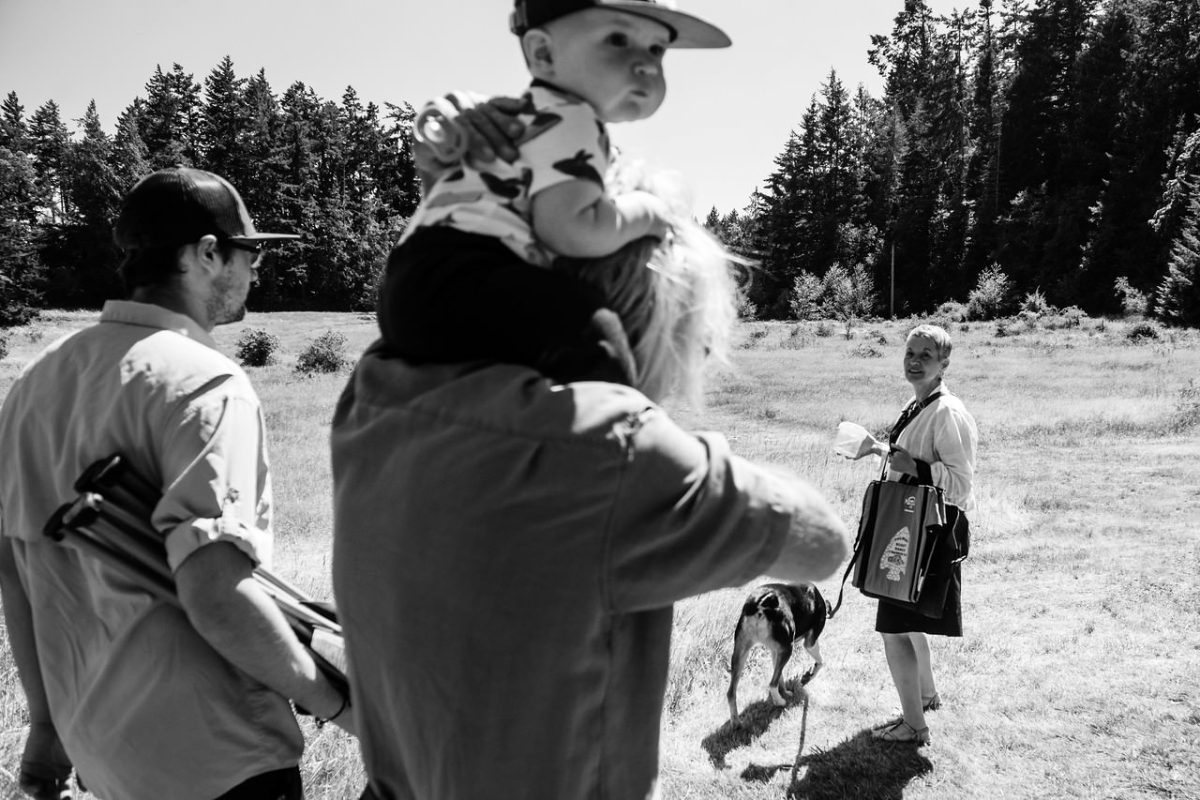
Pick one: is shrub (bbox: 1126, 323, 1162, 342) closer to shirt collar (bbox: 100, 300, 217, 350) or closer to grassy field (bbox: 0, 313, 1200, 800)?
grassy field (bbox: 0, 313, 1200, 800)

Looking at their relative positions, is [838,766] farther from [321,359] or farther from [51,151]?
[51,151]

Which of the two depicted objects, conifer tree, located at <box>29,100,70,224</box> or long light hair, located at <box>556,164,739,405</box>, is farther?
conifer tree, located at <box>29,100,70,224</box>

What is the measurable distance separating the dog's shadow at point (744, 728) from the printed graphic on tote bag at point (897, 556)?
1119 millimetres

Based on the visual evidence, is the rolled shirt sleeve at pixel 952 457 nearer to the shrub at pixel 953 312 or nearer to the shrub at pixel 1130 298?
the shrub at pixel 953 312

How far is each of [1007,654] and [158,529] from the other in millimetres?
6163

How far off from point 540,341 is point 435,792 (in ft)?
1.94

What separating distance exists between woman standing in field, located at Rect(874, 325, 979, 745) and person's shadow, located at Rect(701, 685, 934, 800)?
0.44 feet

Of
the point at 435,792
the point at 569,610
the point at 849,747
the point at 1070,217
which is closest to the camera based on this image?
the point at 569,610

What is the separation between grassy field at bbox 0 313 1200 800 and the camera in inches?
179

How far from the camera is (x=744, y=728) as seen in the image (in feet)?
16.9

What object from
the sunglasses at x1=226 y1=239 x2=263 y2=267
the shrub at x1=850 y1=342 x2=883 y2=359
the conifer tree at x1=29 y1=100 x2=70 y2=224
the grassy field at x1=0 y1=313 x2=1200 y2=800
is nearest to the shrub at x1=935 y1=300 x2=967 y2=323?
the shrub at x1=850 y1=342 x2=883 y2=359

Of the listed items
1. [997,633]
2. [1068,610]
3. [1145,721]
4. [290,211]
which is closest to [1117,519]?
[1068,610]

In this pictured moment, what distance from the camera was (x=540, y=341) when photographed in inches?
40.8

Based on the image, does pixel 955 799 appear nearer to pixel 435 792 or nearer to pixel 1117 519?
pixel 435 792
